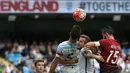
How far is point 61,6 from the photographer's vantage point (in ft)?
68.0

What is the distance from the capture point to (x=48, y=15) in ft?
72.2

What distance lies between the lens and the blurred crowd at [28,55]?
17.5 meters

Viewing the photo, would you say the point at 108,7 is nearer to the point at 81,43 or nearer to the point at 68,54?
the point at 81,43

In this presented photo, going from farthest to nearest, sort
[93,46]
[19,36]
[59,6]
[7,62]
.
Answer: [19,36]
[59,6]
[7,62]
[93,46]

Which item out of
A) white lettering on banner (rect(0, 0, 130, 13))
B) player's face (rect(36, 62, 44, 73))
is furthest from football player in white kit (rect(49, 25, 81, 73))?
white lettering on banner (rect(0, 0, 130, 13))

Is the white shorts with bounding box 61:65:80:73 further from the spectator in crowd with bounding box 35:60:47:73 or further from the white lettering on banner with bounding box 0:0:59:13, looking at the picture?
the white lettering on banner with bounding box 0:0:59:13

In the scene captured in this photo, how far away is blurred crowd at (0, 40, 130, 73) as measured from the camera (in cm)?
1750

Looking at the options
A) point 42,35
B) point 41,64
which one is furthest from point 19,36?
point 41,64

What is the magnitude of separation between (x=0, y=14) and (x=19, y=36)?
5.64ft

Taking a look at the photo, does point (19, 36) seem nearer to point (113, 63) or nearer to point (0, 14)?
point (0, 14)

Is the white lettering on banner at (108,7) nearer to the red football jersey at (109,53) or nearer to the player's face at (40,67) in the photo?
the red football jersey at (109,53)

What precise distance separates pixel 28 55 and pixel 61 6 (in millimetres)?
2718

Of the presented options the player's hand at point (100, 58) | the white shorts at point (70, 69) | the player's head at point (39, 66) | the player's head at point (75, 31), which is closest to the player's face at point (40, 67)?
the player's head at point (39, 66)

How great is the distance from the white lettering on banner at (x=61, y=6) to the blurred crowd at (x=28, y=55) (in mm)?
1381
